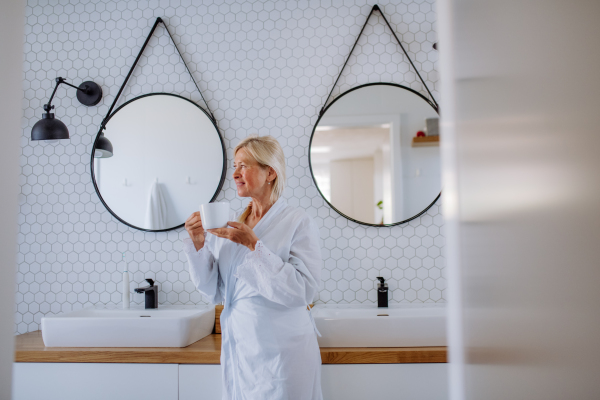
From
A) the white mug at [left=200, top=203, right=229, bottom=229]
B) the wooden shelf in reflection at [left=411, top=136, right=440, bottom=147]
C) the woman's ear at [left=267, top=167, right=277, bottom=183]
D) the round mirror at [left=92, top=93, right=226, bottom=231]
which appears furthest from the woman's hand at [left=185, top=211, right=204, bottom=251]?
the wooden shelf in reflection at [left=411, top=136, right=440, bottom=147]

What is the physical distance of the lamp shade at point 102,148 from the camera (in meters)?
2.17

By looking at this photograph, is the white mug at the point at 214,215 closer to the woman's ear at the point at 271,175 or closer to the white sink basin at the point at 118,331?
the woman's ear at the point at 271,175

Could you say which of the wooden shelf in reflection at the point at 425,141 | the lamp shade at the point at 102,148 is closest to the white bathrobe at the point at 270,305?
the wooden shelf in reflection at the point at 425,141

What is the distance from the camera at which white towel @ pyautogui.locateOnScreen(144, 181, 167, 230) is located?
7.13ft

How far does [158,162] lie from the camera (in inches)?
86.4

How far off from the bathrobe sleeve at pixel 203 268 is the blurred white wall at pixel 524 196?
1386 millimetres

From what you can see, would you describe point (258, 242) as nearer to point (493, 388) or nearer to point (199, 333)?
point (199, 333)

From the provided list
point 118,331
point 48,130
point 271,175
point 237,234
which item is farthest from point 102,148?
point 237,234

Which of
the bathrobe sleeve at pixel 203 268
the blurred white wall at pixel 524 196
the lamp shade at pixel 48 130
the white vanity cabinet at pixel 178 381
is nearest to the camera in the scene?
the blurred white wall at pixel 524 196

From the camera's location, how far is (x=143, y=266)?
2.18 m

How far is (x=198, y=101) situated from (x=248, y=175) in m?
0.86

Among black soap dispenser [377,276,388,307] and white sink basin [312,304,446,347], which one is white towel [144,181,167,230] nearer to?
white sink basin [312,304,446,347]

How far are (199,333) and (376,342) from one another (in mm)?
749

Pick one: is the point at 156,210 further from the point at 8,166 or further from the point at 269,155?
the point at 8,166
